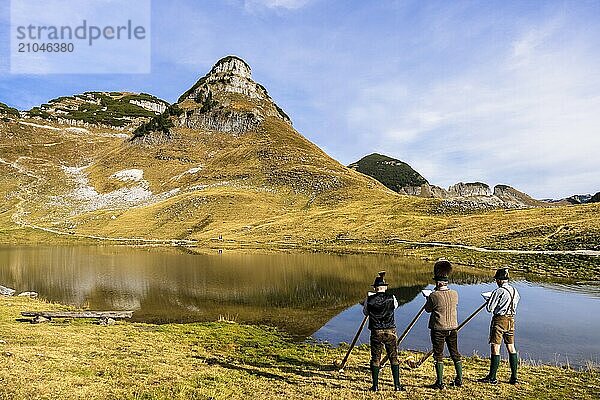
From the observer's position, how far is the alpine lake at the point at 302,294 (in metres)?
23.6

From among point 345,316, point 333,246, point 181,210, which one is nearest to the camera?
point 345,316

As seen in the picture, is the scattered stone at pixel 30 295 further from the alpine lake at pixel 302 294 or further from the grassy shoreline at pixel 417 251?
the grassy shoreline at pixel 417 251

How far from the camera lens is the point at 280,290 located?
37.8 metres

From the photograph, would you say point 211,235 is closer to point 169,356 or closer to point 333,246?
point 333,246

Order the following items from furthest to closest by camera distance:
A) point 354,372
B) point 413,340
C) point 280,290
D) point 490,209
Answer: point 490,209 < point 280,290 < point 413,340 < point 354,372

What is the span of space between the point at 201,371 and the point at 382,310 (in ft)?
24.3

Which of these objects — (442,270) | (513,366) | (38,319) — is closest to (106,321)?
(38,319)

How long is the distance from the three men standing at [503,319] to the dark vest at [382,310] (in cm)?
386

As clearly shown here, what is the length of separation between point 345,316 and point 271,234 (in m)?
66.5

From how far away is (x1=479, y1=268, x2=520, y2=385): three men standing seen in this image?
46.5ft

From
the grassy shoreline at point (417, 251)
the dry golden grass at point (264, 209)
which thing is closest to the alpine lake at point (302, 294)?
the grassy shoreline at point (417, 251)

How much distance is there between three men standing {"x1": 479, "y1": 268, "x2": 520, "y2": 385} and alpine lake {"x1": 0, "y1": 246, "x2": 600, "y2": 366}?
6.23 metres

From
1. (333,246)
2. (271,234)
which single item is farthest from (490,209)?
(271,234)

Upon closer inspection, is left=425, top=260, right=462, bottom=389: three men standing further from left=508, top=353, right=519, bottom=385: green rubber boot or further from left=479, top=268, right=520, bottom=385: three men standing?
left=508, top=353, right=519, bottom=385: green rubber boot
